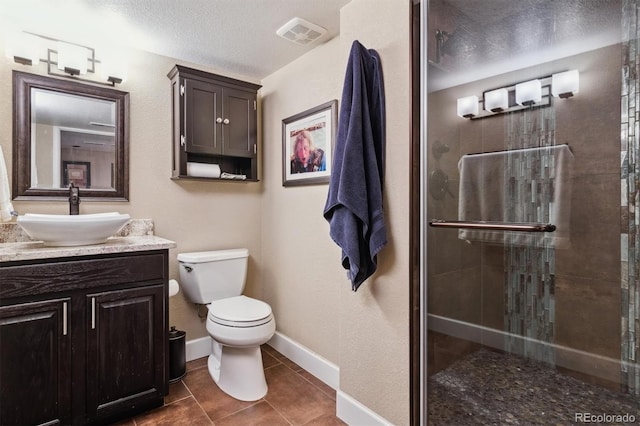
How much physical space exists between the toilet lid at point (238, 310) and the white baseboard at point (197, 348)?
50cm

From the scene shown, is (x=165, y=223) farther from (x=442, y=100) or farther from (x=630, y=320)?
(x=630, y=320)

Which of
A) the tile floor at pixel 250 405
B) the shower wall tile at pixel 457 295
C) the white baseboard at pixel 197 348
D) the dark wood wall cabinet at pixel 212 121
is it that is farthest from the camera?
the white baseboard at pixel 197 348

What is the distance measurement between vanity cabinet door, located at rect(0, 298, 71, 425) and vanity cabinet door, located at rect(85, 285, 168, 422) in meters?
0.10

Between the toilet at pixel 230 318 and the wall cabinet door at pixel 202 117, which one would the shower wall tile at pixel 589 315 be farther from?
the wall cabinet door at pixel 202 117

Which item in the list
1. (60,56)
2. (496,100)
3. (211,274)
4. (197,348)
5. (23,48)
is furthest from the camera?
(197,348)

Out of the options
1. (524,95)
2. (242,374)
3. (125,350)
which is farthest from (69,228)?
(524,95)

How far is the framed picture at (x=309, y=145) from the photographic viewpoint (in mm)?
2111

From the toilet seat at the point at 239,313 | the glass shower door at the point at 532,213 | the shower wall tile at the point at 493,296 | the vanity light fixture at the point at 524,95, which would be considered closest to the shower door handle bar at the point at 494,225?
the glass shower door at the point at 532,213

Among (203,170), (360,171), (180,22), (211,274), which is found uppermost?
(180,22)

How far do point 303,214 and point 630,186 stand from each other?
68.0 inches

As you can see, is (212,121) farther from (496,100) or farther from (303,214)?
(496,100)

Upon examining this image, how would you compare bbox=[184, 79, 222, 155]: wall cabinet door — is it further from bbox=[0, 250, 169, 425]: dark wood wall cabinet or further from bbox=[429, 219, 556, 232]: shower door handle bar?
bbox=[429, 219, 556, 232]: shower door handle bar

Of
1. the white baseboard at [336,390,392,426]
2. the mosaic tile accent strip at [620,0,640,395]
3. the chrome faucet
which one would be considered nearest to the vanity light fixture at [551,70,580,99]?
the mosaic tile accent strip at [620,0,640,395]

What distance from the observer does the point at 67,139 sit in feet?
6.57
